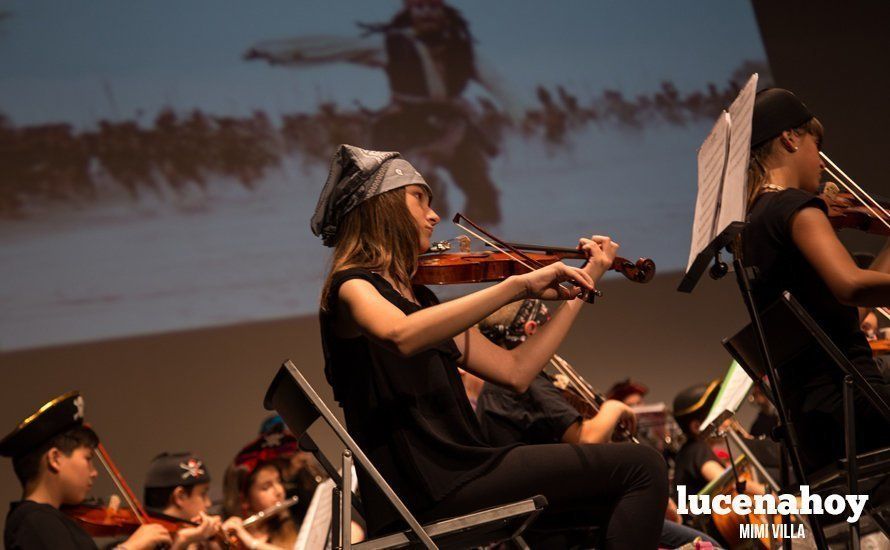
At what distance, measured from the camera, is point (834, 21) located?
6145mm

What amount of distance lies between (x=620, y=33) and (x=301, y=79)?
1.97 metres

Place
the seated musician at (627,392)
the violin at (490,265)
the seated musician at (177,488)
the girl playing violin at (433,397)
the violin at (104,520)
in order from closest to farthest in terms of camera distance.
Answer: the girl playing violin at (433,397) → the violin at (490,265) → the violin at (104,520) → the seated musician at (177,488) → the seated musician at (627,392)

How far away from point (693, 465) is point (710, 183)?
2.66 metres

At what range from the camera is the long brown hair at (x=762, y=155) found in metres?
2.44

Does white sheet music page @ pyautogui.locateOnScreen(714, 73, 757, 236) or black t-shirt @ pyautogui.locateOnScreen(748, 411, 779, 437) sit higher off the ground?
white sheet music page @ pyautogui.locateOnScreen(714, 73, 757, 236)

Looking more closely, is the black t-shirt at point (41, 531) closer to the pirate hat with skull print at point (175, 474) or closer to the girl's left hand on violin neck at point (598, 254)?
the pirate hat with skull print at point (175, 474)

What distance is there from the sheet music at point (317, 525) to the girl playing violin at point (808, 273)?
129 centimetres

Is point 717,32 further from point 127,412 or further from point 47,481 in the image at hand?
point 47,481

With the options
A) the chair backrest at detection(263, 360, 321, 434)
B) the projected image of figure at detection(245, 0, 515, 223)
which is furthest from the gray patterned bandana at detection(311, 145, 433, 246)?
the projected image of figure at detection(245, 0, 515, 223)

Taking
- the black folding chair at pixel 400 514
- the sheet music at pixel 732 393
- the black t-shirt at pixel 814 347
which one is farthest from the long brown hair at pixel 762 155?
the black folding chair at pixel 400 514

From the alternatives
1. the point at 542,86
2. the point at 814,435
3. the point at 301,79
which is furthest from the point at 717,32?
the point at 814,435

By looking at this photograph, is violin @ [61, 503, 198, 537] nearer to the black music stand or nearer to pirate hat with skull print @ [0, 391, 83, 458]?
pirate hat with skull print @ [0, 391, 83, 458]

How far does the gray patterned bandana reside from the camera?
2.21 m

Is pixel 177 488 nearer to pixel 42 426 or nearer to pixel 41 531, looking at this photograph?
pixel 42 426
